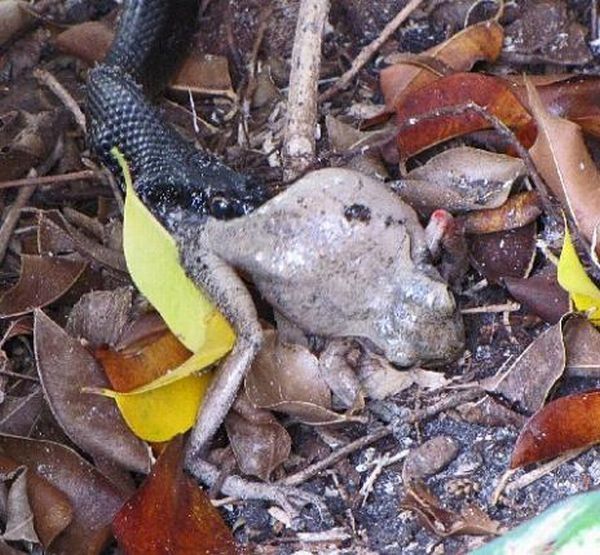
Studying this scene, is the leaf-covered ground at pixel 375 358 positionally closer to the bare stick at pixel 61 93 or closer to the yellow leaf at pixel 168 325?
the yellow leaf at pixel 168 325

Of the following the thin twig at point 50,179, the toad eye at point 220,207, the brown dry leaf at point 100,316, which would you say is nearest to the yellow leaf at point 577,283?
the toad eye at point 220,207

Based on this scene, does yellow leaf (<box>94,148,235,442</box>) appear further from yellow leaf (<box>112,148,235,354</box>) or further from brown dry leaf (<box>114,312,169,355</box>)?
brown dry leaf (<box>114,312,169,355</box>)

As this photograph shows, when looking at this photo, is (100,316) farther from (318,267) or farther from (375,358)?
(375,358)

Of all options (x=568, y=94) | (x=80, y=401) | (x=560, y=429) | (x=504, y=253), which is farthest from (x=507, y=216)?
(x=80, y=401)

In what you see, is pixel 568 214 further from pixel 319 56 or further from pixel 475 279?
pixel 319 56

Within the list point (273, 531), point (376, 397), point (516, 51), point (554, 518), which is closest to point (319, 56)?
point (516, 51)

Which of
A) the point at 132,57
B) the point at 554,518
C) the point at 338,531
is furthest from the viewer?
the point at 132,57
